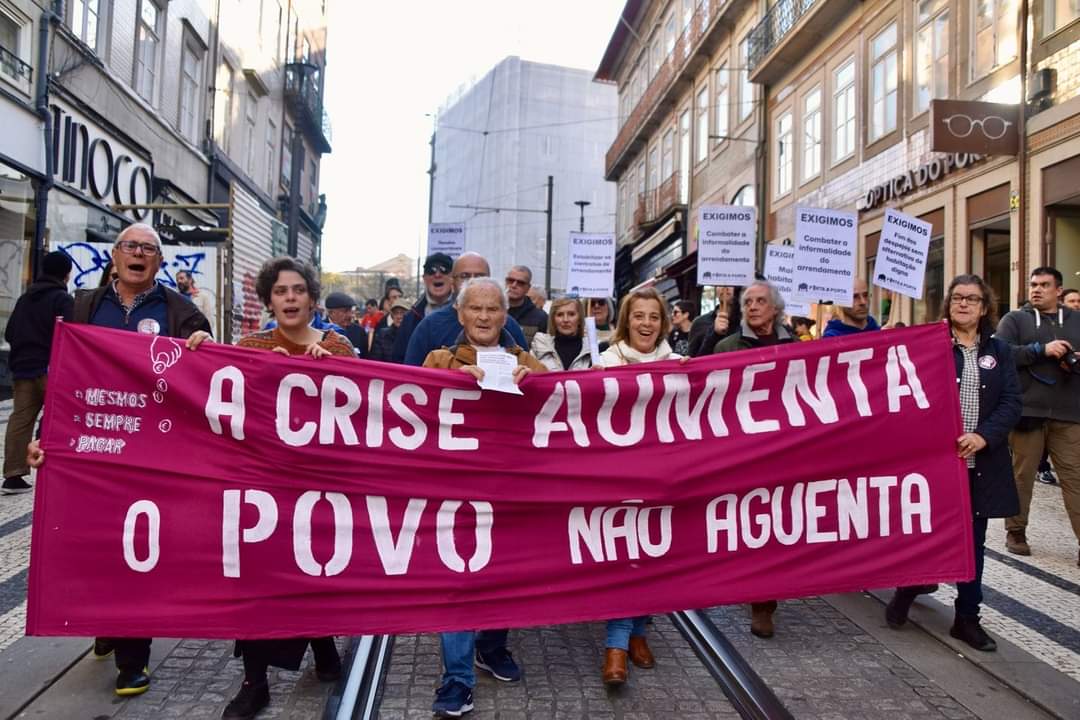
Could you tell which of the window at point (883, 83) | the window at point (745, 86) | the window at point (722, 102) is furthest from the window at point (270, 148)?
the window at point (883, 83)

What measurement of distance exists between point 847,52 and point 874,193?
3329 millimetres

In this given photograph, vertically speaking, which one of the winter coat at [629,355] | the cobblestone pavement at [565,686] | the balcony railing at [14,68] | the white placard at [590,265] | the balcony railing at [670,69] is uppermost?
the balcony railing at [670,69]

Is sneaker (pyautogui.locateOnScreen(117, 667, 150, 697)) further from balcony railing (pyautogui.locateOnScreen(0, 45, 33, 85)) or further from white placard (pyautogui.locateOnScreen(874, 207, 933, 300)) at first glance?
balcony railing (pyautogui.locateOnScreen(0, 45, 33, 85))

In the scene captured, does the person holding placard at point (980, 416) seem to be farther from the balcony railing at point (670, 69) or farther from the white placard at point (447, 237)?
the balcony railing at point (670, 69)

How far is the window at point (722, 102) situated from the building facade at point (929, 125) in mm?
2910

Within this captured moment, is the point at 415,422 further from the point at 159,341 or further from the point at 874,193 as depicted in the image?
the point at 874,193

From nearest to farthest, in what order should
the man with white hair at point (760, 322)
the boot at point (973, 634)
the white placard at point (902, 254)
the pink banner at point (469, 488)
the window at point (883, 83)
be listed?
the pink banner at point (469, 488) → the boot at point (973, 634) → the man with white hair at point (760, 322) → the white placard at point (902, 254) → the window at point (883, 83)

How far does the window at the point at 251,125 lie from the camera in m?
27.3

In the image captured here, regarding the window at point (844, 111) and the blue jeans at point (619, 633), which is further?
the window at point (844, 111)

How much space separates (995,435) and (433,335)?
2.83 meters

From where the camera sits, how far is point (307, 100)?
1366 inches

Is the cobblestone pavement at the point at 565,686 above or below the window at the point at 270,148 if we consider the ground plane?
below

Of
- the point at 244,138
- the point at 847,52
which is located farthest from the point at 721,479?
the point at 244,138

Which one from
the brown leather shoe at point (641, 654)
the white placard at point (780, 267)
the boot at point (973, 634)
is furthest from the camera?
the white placard at point (780, 267)
